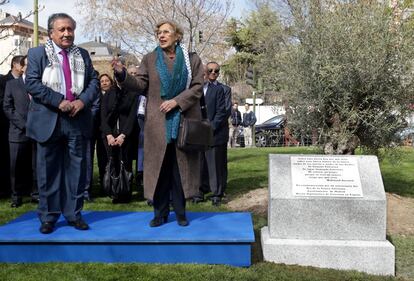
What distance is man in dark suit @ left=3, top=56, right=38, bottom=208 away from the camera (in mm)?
7711

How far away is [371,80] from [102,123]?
12.2 feet

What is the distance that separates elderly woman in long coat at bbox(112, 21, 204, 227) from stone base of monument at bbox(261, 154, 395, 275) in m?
0.90

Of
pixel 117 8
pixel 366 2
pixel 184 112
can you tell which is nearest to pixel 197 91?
pixel 184 112

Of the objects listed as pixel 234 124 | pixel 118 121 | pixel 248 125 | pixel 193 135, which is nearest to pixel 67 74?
pixel 193 135

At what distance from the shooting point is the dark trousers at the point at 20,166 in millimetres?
7864

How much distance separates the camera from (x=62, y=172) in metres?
5.45

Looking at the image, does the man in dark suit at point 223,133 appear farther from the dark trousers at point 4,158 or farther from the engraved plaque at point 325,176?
the dark trousers at point 4,158

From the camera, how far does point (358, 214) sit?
5.11m

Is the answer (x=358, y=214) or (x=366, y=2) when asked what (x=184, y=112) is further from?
(x=366, y=2)

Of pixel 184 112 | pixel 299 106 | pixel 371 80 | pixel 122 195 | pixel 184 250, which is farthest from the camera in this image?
pixel 122 195

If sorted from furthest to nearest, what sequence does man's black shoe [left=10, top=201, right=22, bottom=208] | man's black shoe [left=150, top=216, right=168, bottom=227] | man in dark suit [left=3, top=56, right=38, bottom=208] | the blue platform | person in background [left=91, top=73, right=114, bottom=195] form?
person in background [left=91, top=73, right=114, bottom=195] → man's black shoe [left=10, top=201, right=22, bottom=208] → man in dark suit [left=3, top=56, right=38, bottom=208] → man's black shoe [left=150, top=216, right=168, bottom=227] → the blue platform

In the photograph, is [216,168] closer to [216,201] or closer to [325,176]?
[216,201]

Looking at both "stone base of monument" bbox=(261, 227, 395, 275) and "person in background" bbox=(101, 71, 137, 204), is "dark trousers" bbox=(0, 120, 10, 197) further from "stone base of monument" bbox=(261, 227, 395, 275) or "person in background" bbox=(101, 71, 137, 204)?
"stone base of monument" bbox=(261, 227, 395, 275)

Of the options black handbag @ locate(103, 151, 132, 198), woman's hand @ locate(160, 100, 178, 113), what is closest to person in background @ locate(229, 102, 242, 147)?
black handbag @ locate(103, 151, 132, 198)
